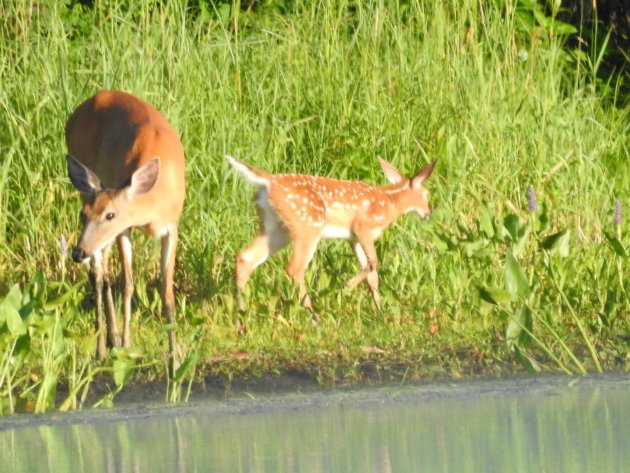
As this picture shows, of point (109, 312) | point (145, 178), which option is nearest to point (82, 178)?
point (145, 178)

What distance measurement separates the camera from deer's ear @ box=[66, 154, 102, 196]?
7691mm

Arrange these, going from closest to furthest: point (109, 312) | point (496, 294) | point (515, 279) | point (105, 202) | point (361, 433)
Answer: point (361, 433) < point (496, 294) < point (515, 279) < point (105, 202) < point (109, 312)

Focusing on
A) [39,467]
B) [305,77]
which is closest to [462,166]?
[305,77]

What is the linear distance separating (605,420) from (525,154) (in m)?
3.75

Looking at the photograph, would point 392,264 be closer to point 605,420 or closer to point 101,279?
point 101,279

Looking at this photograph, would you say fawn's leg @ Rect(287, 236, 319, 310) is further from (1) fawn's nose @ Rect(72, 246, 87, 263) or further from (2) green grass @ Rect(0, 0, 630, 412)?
(1) fawn's nose @ Rect(72, 246, 87, 263)

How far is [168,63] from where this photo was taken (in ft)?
30.5

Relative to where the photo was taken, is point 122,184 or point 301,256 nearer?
point 122,184

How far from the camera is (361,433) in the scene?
Result: 226 inches

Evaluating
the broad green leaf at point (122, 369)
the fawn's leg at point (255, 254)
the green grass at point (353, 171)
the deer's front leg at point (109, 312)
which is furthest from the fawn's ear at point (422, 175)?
the broad green leaf at point (122, 369)

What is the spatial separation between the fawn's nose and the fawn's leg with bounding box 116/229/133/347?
0.55m

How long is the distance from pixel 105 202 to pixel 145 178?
22 centimetres

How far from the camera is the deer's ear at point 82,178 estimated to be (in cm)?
769

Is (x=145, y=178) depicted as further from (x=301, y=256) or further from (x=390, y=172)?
(x=390, y=172)
